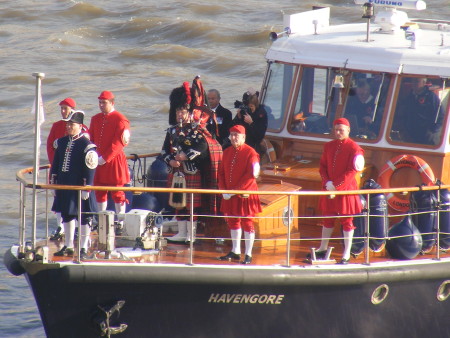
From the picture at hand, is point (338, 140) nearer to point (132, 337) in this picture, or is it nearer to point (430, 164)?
point (430, 164)

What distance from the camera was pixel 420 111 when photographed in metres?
10.6

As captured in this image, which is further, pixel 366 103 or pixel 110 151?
pixel 366 103

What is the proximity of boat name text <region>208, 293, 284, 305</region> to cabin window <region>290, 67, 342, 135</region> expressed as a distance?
2.50 m

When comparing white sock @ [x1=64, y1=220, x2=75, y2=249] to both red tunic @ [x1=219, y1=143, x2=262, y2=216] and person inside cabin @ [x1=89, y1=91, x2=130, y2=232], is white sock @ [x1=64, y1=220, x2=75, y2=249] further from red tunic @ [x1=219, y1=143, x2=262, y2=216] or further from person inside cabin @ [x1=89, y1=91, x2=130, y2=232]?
red tunic @ [x1=219, y1=143, x2=262, y2=216]

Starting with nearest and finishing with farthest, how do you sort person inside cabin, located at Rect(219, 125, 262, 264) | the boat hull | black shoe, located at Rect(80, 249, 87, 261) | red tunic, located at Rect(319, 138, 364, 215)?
the boat hull, black shoe, located at Rect(80, 249, 87, 261), person inside cabin, located at Rect(219, 125, 262, 264), red tunic, located at Rect(319, 138, 364, 215)

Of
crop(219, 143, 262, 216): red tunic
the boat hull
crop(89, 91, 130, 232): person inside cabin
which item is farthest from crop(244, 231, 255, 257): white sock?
crop(89, 91, 130, 232): person inside cabin

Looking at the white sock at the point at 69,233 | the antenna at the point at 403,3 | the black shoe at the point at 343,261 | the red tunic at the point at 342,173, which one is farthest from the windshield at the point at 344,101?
the white sock at the point at 69,233

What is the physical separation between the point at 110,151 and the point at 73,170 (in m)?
0.83

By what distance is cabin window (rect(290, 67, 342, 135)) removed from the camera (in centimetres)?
1104

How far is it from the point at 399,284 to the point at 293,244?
1.22 m

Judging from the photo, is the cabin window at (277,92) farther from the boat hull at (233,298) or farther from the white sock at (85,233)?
the white sock at (85,233)

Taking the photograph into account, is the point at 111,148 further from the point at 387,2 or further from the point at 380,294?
the point at 387,2

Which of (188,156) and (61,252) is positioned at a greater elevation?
(188,156)

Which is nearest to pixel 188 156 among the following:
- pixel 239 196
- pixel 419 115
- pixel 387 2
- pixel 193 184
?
pixel 193 184
